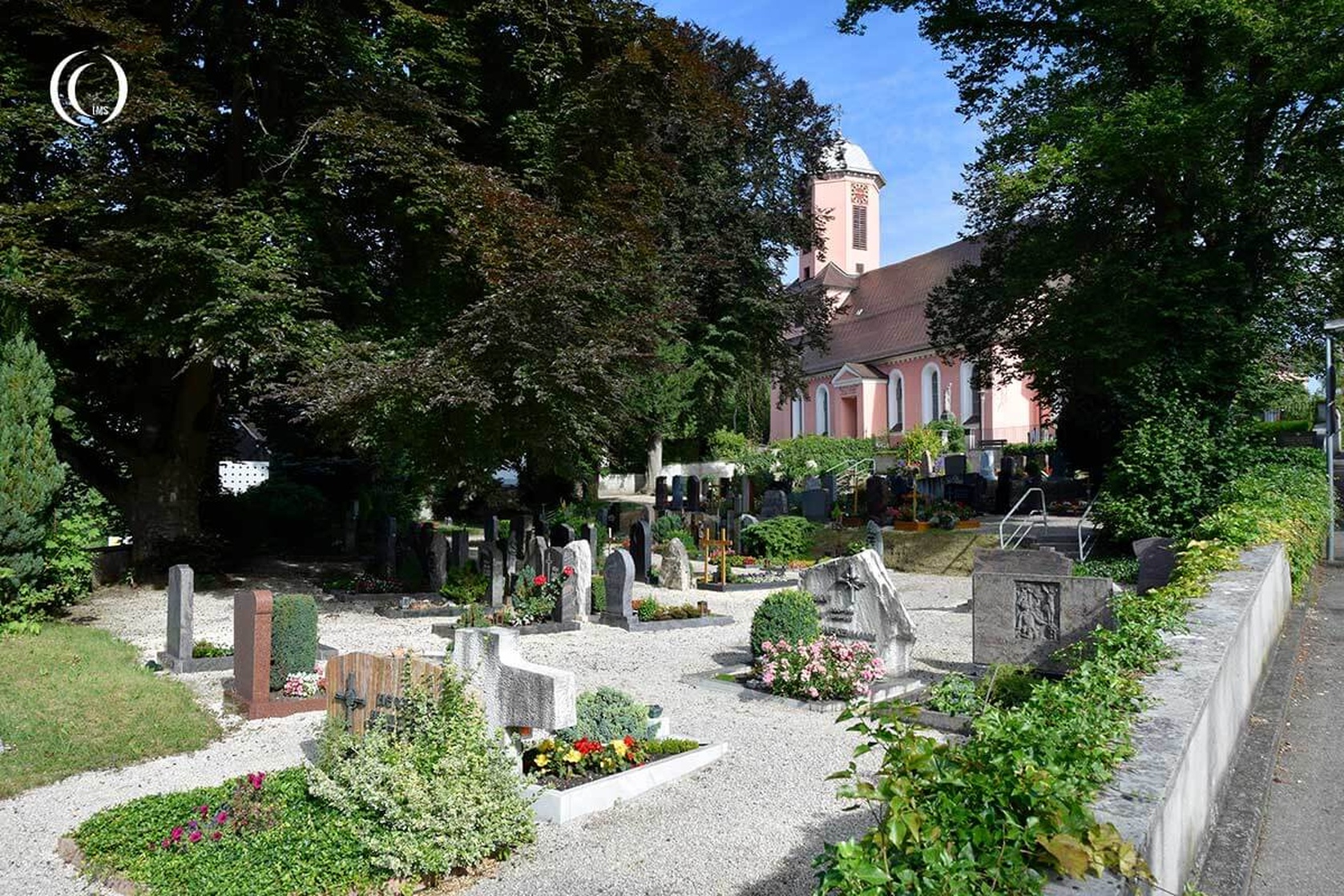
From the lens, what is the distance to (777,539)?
20.5m

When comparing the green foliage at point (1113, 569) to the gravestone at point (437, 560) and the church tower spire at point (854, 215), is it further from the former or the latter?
the church tower spire at point (854, 215)

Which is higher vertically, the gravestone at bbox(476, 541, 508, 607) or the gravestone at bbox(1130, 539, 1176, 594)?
the gravestone at bbox(1130, 539, 1176, 594)

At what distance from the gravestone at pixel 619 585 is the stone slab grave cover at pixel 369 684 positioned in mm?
7216

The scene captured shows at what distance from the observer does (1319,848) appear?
4.44 meters

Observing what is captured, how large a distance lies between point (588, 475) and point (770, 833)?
22.4 meters

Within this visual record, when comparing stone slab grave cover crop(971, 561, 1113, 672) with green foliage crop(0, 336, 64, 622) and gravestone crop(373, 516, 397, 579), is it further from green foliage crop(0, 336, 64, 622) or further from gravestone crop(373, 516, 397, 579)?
gravestone crop(373, 516, 397, 579)

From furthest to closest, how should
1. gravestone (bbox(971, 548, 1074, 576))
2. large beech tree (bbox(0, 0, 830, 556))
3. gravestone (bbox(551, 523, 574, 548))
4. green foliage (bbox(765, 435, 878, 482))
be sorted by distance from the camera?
green foliage (bbox(765, 435, 878, 482))
gravestone (bbox(551, 523, 574, 548))
large beech tree (bbox(0, 0, 830, 556))
gravestone (bbox(971, 548, 1074, 576))

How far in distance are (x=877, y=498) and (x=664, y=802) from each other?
18855 mm

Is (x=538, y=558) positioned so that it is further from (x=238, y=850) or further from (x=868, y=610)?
(x=238, y=850)

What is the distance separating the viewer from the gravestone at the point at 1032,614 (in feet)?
29.0

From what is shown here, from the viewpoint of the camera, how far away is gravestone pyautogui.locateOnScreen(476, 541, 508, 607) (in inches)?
597

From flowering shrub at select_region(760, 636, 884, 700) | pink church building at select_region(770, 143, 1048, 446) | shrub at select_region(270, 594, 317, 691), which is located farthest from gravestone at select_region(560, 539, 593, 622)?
pink church building at select_region(770, 143, 1048, 446)

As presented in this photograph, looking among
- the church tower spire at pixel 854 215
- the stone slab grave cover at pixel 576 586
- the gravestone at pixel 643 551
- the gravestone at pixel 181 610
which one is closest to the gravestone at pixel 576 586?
the stone slab grave cover at pixel 576 586

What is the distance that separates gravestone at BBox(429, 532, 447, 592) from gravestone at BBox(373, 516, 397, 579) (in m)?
1.33
